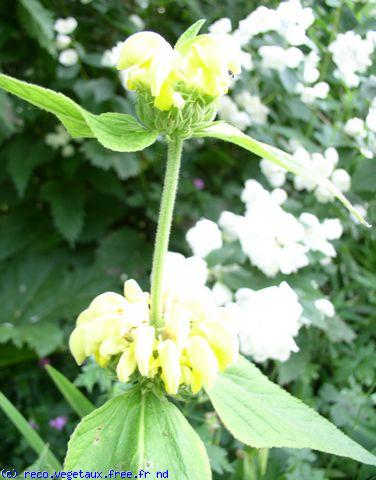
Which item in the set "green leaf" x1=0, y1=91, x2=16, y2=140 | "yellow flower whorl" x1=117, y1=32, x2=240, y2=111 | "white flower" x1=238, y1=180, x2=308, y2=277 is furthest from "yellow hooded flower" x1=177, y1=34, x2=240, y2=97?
"green leaf" x1=0, y1=91, x2=16, y2=140

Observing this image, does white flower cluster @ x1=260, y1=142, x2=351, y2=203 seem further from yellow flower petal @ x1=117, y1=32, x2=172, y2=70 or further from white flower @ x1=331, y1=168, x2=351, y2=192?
yellow flower petal @ x1=117, y1=32, x2=172, y2=70

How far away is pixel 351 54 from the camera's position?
3.11 ft

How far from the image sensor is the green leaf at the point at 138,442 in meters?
0.48

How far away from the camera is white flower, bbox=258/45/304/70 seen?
961mm

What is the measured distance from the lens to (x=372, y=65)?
1.01 meters

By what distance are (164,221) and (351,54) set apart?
0.63 meters

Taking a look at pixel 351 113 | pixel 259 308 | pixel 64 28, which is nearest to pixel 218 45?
pixel 259 308

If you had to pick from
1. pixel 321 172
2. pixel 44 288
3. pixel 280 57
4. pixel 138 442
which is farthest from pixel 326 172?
pixel 44 288

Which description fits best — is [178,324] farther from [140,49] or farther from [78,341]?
[140,49]

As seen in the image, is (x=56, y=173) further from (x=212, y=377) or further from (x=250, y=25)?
(x=212, y=377)

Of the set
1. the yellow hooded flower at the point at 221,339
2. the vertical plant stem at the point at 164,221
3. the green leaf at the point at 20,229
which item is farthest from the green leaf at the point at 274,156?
the green leaf at the point at 20,229

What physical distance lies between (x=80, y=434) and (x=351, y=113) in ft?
2.76

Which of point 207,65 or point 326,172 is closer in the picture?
point 207,65

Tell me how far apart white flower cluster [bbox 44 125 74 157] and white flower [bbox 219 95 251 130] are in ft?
1.25
